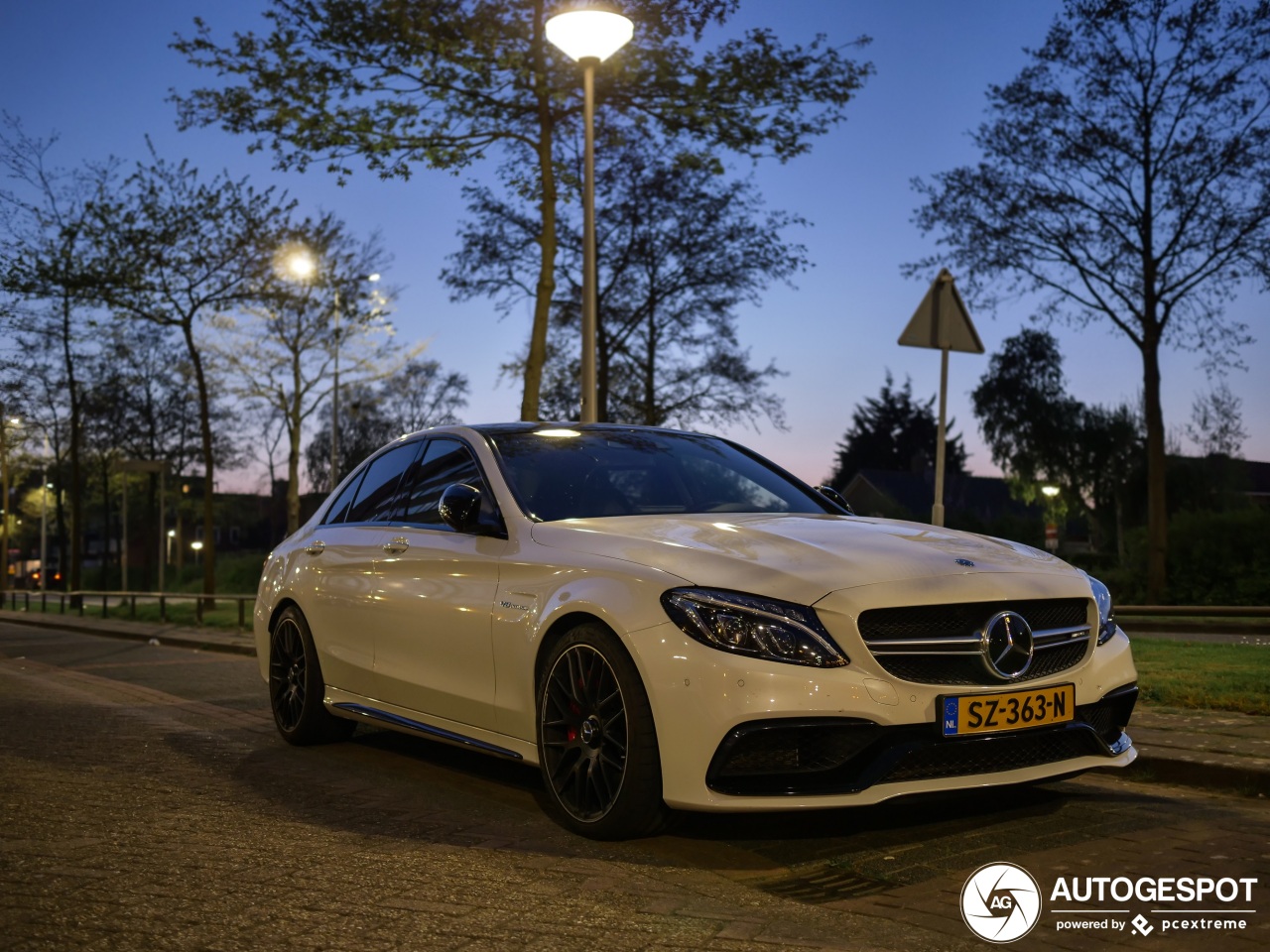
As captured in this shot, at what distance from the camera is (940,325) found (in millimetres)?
9492

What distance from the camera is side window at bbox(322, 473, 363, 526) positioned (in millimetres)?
7574

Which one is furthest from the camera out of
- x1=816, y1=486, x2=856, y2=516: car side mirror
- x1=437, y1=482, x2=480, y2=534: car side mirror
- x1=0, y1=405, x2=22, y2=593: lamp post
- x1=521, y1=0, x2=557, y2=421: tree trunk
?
x1=0, y1=405, x2=22, y2=593: lamp post

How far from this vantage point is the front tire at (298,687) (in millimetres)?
7320

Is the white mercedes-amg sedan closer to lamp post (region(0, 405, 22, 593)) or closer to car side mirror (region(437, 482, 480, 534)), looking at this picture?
car side mirror (region(437, 482, 480, 534))

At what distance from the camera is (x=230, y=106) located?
54.7ft

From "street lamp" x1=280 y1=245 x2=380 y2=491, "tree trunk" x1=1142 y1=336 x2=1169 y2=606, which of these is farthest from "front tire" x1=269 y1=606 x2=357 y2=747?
"street lamp" x1=280 y1=245 x2=380 y2=491

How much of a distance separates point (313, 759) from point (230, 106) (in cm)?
1170

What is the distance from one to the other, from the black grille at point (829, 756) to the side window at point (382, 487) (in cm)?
299

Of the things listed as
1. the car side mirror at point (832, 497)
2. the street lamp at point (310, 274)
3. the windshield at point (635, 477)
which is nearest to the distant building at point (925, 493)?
the street lamp at point (310, 274)

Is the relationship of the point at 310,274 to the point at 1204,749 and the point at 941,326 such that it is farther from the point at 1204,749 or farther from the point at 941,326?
the point at 1204,749

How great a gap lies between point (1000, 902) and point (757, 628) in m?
1.09

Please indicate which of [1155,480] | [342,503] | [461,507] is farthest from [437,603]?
[1155,480]

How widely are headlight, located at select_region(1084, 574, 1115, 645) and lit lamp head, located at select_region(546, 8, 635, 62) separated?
28.3 ft

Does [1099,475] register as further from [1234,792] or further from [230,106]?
[1234,792]
